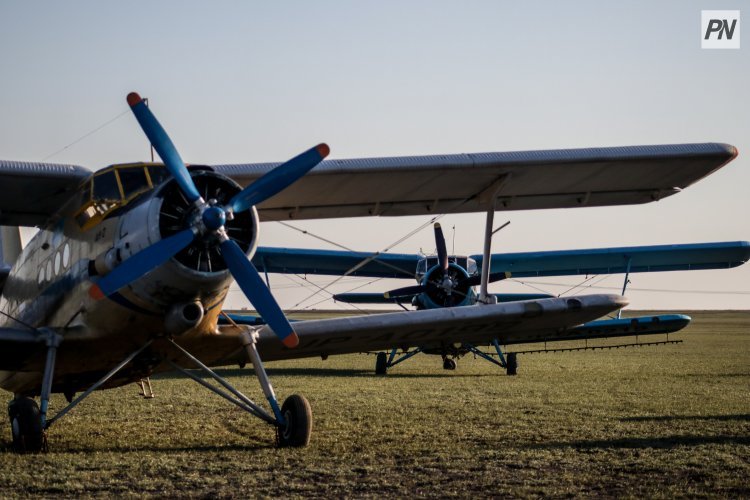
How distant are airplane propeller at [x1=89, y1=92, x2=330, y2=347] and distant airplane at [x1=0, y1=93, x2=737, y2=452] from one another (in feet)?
0.04

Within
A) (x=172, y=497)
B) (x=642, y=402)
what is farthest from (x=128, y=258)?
(x=642, y=402)

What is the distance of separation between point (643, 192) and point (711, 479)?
666cm

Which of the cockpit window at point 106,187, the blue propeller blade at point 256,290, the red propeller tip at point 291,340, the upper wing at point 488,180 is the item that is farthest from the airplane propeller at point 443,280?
the red propeller tip at point 291,340

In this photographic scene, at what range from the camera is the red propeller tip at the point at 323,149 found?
28.2 ft

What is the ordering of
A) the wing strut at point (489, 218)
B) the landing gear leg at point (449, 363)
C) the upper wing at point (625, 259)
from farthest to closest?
the upper wing at point (625, 259) < the landing gear leg at point (449, 363) < the wing strut at point (489, 218)

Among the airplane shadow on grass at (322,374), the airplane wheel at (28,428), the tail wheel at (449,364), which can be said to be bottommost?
the airplane shadow on grass at (322,374)

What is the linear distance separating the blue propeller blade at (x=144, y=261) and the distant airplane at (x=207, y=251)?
1cm

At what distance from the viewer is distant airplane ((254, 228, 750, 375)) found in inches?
848

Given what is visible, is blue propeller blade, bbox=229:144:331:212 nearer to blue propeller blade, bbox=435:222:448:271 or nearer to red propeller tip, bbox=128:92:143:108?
red propeller tip, bbox=128:92:143:108

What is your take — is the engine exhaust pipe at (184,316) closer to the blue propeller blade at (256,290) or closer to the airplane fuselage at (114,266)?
the airplane fuselage at (114,266)

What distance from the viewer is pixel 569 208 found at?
13.0 metres

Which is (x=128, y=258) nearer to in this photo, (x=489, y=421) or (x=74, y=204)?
(x=74, y=204)

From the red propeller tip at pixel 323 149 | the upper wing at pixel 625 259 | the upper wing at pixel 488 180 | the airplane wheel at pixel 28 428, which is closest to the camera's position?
the airplane wheel at pixel 28 428

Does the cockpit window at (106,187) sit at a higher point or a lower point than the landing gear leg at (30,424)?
higher
